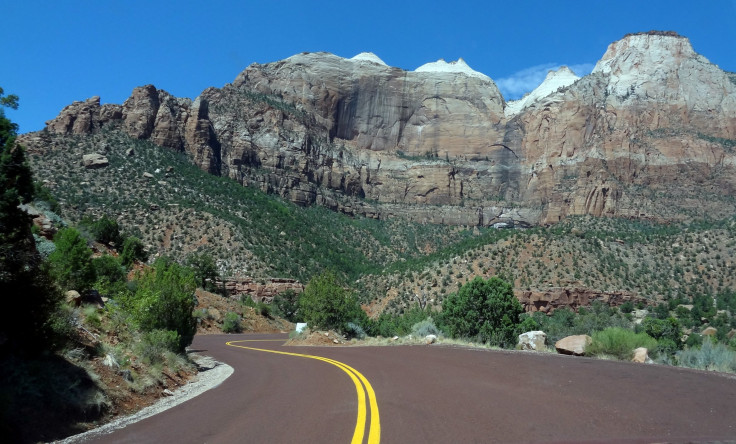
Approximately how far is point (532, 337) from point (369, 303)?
152ft

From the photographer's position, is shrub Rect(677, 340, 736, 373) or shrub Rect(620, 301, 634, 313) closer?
shrub Rect(677, 340, 736, 373)

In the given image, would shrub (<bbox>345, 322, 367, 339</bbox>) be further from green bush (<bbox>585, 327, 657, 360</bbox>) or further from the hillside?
the hillside

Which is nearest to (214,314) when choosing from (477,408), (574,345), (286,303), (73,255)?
(286,303)

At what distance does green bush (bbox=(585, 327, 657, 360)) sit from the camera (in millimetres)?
13953

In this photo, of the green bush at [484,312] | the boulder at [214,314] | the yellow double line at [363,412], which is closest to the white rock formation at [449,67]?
the boulder at [214,314]

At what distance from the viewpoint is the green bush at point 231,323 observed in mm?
47531

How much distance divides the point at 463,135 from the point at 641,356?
126 metres

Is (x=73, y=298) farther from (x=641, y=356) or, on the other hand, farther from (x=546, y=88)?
(x=546, y=88)

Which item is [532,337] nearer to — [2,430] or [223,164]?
[2,430]

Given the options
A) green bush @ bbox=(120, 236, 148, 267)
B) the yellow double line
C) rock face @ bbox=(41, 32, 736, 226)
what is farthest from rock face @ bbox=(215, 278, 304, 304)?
the yellow double line

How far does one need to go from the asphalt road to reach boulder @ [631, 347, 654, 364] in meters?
2.20

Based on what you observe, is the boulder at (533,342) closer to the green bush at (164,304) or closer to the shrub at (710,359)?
the shrub at (710,359)

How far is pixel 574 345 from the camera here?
1493 centimetres

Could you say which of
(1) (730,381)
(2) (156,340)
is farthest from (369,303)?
(1) (730,381)
